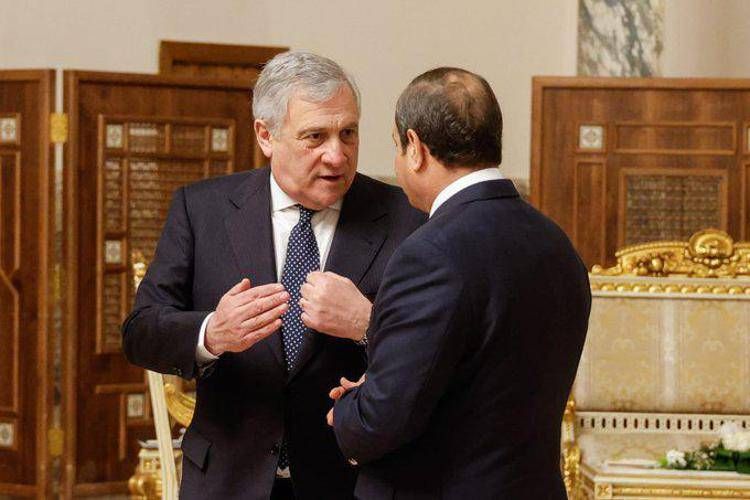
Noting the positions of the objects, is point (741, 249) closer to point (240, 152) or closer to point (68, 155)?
point (240, 152)

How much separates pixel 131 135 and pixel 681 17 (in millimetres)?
3564

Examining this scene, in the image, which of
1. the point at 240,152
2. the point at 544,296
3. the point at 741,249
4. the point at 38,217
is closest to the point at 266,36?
the point at 240,152

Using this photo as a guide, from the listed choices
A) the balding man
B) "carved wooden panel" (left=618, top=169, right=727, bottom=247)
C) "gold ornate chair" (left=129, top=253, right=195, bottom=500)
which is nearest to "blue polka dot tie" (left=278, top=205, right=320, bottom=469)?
the balding man

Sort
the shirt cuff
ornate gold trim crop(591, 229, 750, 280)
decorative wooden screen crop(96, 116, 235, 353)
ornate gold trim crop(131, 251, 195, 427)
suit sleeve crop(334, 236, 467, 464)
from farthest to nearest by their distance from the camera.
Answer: decorative wooden screen crop(96, 116, 235, 353) < ornate gold trim crop(591, 229, 750, 280) < ornate gold trim crop(131, 251, 195, 427) < the shirt cuff < suit sleeve crop(334, 236, 467, 464)

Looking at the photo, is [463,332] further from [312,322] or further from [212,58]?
[212,58]

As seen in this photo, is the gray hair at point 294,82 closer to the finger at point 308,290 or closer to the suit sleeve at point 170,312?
the suit sleeve at point 170,312

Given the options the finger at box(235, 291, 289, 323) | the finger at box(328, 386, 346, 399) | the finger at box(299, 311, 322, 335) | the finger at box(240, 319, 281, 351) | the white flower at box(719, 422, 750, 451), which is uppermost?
the finger at box(235, 291, 289, 323)

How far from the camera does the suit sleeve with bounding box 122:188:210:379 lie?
2527mm

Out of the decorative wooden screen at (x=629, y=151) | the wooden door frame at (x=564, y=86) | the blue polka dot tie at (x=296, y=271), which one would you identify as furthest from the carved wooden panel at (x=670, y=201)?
the blue polka dot tie at (x=296, y=271)

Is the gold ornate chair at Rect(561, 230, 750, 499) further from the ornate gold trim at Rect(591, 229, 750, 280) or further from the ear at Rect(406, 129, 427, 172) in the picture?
the ear at Rect(406, 129, 427, 172)

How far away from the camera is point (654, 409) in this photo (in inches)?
202

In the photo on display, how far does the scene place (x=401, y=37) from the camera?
29.1 ft

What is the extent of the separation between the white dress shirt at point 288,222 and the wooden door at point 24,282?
3.98 m

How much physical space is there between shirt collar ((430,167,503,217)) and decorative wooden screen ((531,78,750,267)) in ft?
13.4
